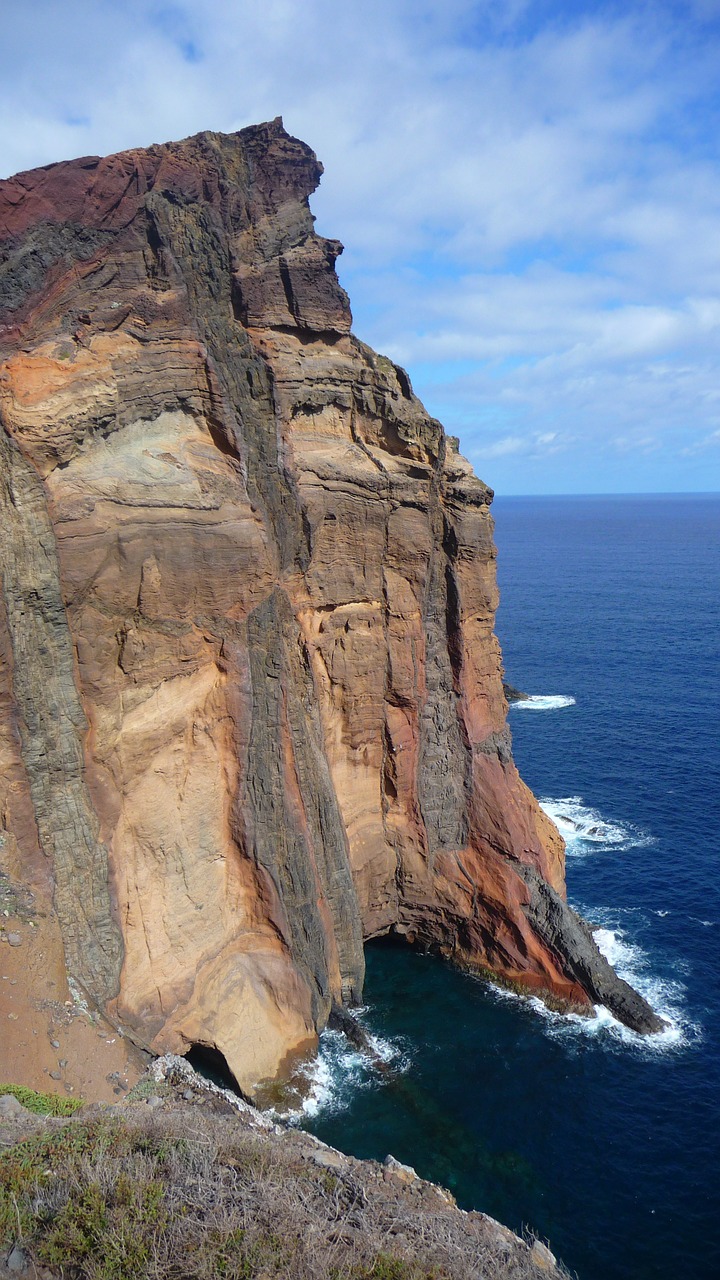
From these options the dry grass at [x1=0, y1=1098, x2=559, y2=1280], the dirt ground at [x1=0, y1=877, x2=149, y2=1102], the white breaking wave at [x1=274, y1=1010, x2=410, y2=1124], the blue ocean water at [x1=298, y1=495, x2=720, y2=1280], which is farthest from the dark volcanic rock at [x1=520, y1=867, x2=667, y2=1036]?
the dirt ground at [x1=0, y1=877, x2=149, y2=1102]

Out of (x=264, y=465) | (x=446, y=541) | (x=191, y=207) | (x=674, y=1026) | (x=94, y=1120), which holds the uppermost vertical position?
(x=191, y=207)

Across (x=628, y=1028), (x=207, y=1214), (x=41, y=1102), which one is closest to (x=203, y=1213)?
(x=207, y=1214)

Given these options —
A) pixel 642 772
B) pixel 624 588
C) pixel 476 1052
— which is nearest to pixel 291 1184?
pixel 476 1052

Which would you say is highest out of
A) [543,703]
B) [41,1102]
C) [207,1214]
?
[207,1214]

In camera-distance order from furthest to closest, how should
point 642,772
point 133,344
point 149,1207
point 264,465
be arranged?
point 642,772, point 264,465, point 133,344, point 149,1207

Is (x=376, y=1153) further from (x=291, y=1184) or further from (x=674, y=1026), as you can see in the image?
(x=674, y=1026)

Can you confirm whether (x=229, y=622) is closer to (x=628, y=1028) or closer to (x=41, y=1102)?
(x=41, y=1102)
